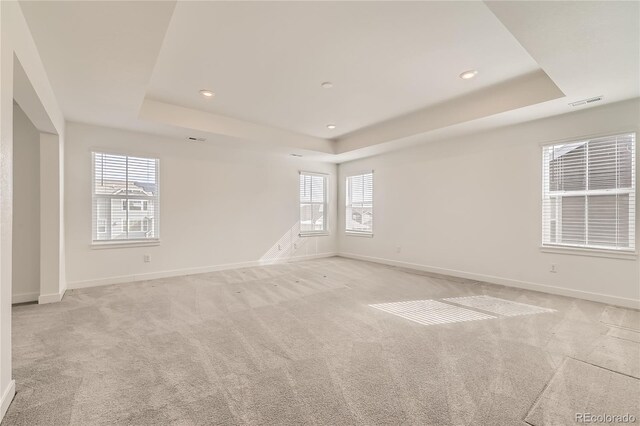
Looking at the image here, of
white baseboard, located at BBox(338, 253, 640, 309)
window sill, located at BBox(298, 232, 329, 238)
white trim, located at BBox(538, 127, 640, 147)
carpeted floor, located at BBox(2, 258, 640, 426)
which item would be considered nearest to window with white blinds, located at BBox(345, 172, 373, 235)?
window sill, located at BBox(298, 232, 329, 238)

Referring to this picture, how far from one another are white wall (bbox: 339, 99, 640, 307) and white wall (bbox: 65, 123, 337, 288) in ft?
7.21

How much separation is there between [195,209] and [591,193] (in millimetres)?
6107

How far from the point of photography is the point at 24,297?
12.3 ft

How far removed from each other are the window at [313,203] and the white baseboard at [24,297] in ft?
15.2

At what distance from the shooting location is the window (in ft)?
23.2

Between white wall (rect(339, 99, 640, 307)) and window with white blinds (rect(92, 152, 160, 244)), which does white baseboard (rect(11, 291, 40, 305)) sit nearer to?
window with white blinds (rect(92, 152, 160, 244))

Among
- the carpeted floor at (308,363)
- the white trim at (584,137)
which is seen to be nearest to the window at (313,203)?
the carpeted floor at (308,363)

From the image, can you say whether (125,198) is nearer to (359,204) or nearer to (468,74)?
(359,204)

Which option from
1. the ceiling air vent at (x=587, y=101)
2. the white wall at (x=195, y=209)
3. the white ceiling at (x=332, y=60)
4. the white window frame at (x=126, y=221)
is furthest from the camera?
the white window frame at (x=126, y=221)

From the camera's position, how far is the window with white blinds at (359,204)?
6.86 m

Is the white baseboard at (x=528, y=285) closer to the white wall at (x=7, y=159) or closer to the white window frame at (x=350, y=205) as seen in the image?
the white window frame at (x=350, y=205)

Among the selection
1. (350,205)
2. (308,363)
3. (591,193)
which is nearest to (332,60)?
(308,363)

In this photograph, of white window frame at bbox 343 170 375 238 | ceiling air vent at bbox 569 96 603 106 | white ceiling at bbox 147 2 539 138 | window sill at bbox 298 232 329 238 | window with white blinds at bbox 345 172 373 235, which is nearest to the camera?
white ceiling at bbox 147 2 539 138

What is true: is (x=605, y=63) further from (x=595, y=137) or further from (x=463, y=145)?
(x=463, y=145)
